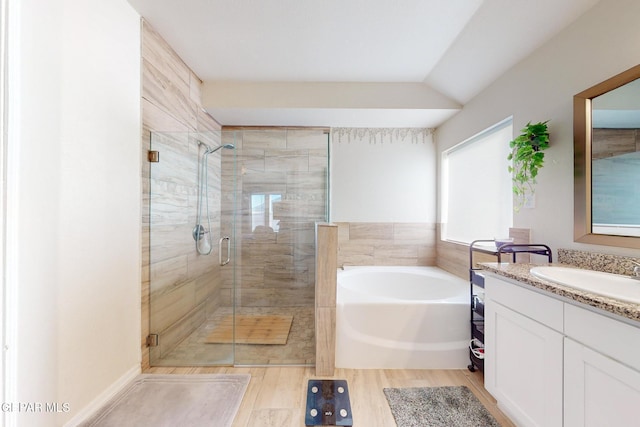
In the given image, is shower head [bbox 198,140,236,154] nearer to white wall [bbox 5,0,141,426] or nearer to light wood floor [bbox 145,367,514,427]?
white wall [bbox 5,0,141,426]

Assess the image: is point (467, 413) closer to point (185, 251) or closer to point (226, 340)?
point (226, 340)

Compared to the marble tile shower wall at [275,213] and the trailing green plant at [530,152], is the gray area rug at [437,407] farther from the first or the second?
the trailing green plant at [530,152]

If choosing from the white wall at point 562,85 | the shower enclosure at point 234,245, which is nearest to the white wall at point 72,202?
the shower enclosure at point 234,245

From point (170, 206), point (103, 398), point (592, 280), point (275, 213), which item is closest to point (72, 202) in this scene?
point (170, 206)

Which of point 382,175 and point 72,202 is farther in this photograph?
point 382,175

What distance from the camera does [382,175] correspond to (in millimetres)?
3324

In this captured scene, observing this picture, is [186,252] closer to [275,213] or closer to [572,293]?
[275,213]

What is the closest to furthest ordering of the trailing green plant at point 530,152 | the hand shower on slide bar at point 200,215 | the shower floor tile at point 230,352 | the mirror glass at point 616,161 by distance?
1. the mirror glass at point 616,161
2. the trailing green plant at point 530,152
3. the shower floor tile at point 230,352
4. the hand shower on slide bar at point 200,215

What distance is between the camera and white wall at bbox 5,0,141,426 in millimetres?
1103

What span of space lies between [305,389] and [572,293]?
1.56 metres

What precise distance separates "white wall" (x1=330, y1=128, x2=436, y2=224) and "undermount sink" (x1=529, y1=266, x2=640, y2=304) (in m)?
1.99

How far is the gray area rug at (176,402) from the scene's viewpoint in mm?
1455

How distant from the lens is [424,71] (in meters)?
2.45

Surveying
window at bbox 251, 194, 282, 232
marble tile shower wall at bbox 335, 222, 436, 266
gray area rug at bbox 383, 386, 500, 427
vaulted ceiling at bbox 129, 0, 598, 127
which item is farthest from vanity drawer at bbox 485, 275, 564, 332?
window at bbox 251, 194, 282, 232
